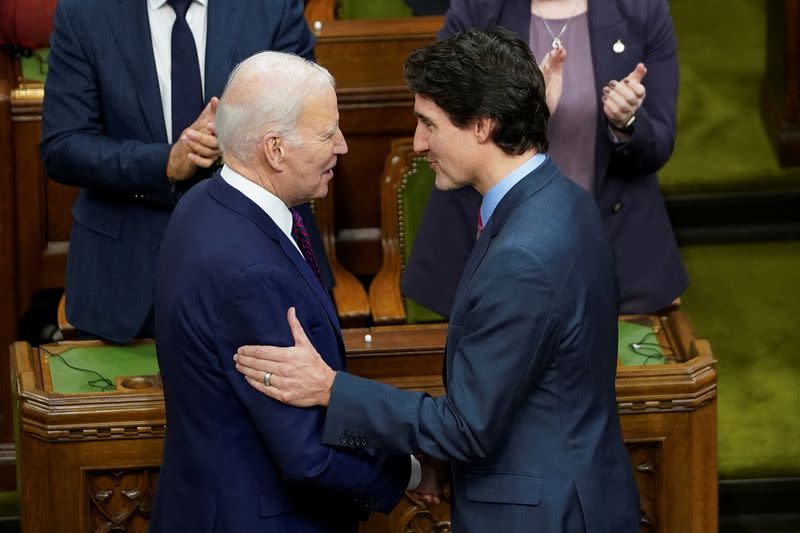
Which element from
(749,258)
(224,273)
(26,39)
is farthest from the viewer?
(749,258)

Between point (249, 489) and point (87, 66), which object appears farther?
point (87, 66)

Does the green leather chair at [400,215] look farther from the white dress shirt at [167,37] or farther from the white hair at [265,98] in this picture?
the white hair at [265,98]

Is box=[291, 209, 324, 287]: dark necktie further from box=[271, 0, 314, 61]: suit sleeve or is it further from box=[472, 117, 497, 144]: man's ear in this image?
box=[271, 0, 314, 61]: suit sleeve

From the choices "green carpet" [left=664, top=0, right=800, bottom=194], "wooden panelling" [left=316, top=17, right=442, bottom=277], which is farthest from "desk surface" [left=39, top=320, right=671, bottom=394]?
"green carpet" [left=664, top=0, right=800, bottom=194]

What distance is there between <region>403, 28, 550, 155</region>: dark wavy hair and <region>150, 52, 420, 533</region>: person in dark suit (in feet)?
0.63

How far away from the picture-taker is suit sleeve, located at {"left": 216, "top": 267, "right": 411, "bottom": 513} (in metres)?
2.38

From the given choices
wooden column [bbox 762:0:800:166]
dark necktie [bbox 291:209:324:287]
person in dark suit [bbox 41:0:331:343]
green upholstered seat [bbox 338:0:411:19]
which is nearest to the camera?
dark necktie [bbox 291:209:324:287]

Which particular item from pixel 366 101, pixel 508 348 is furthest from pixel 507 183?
pixel 366 101

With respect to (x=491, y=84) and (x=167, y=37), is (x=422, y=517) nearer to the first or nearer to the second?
(x=491, y=84)

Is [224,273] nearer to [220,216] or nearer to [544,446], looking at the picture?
[220,216]

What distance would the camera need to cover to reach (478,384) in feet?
7.72

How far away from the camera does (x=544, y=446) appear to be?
241 cm

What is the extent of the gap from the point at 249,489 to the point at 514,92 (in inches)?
31.0

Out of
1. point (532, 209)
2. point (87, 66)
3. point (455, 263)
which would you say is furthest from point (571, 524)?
point (87, 66)
